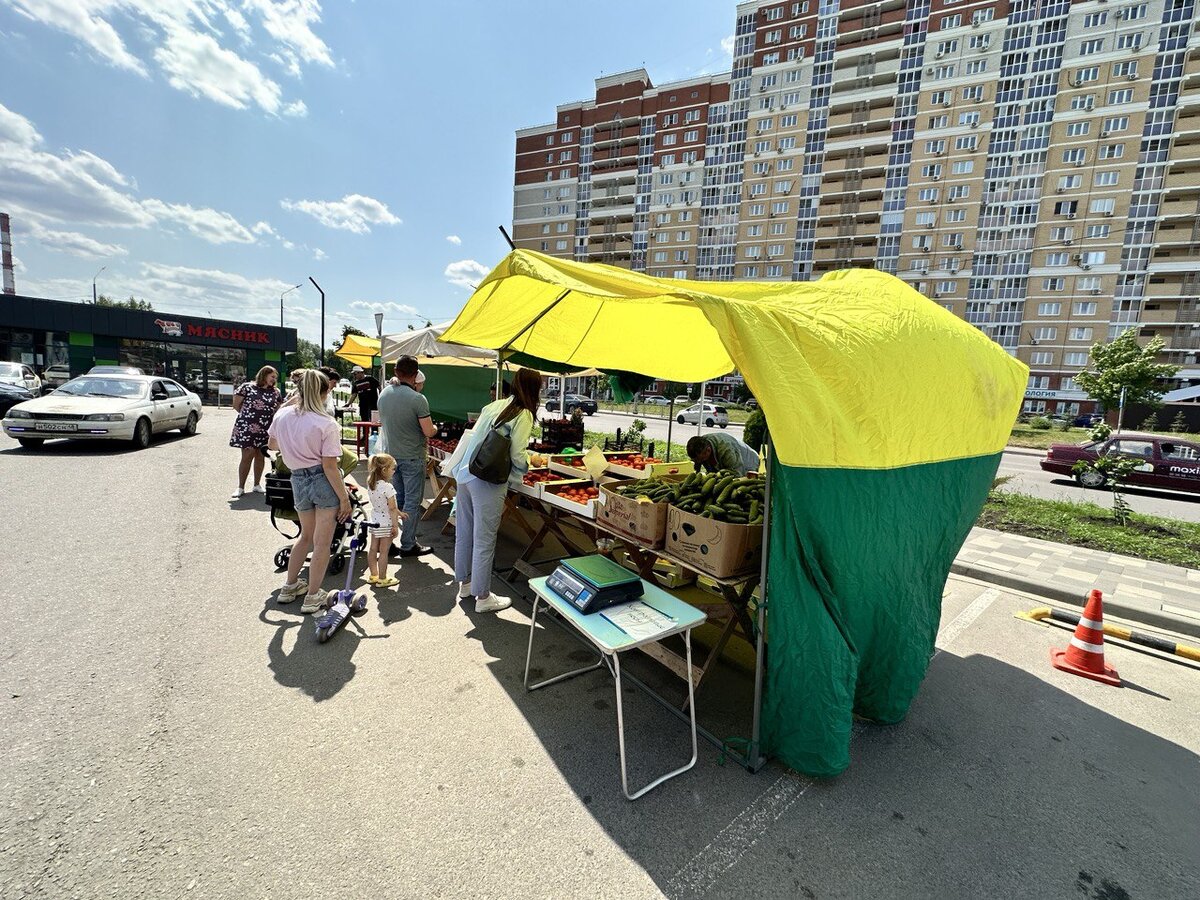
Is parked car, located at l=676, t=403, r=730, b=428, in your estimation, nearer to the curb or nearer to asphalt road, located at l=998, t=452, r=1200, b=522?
asphalt road, located at l=998, t=452, r=1200, b=522

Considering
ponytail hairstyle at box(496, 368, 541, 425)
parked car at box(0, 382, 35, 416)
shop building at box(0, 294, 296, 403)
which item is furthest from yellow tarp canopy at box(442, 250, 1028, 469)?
shop building at box(0, 294, 296, 403)

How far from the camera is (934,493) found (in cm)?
324

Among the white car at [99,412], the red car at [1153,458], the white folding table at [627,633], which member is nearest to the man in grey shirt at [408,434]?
the white folding table at [627,633]

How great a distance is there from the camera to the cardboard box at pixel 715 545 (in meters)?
2.98

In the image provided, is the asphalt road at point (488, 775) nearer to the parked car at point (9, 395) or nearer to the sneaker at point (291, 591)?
the sneaker at point (291, 591)

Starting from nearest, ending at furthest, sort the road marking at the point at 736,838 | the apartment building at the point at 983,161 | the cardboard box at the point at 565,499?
1. the road marking at the point at 736,838
2. the cardboard box at the point at 565,499
3. the apartment building at the point at 983,161

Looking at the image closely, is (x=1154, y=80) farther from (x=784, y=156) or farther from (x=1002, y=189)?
(x=784, y=156)

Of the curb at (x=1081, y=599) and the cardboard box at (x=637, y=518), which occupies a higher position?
the cardboard box at (x=637, y=518)

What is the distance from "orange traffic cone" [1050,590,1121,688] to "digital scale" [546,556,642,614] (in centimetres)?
371

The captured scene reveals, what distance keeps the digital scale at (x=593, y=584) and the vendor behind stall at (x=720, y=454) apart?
205cm

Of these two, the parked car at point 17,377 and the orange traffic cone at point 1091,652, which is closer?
the orange traffic cone at point 1091,652

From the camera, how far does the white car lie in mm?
9789

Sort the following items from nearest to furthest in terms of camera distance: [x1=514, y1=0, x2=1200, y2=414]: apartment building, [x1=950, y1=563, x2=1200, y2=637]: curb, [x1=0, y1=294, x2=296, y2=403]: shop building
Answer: [x1=950, y1=563, x2=1200, y2=637]: curb < [x1=0, y1=294, x2=296, y2=403]: shop building < [x1=514, y1=0, x2=1200, y2=414]: apartment building

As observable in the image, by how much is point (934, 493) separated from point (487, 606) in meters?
Answer: 3.60
